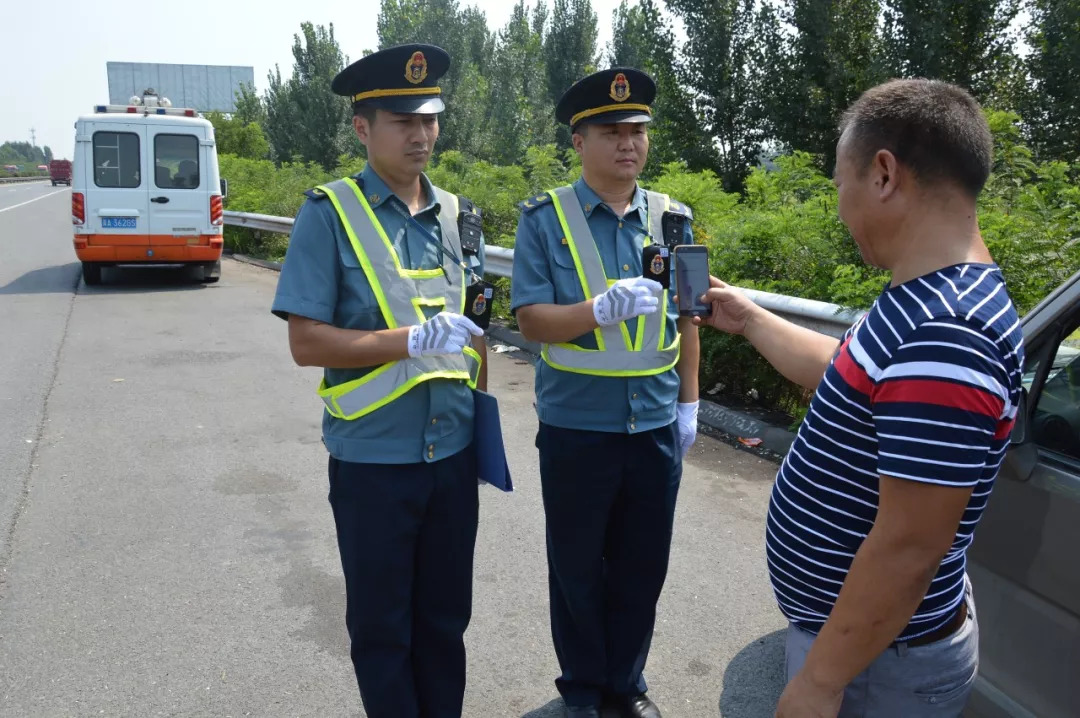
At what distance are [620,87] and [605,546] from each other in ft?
5.21

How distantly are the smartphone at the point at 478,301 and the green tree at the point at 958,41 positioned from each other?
1225cm

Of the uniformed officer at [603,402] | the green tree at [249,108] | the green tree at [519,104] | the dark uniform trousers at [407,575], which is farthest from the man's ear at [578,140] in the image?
the green tree at [249,108]

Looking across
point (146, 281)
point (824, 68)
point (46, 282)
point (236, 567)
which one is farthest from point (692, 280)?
point (824, 68)

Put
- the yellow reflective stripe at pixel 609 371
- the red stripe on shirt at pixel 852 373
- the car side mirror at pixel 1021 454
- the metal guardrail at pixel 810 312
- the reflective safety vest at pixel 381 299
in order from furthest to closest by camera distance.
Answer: the metal guardrail at pixel 810 312
the yellow reflective stripe at pixel 609 371
the reflective safety vest at pixel 381 299
the car side mirror at pixel 1021 454
the red stripe on shirt at pixel 852 373

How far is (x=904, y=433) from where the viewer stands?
1380 mm

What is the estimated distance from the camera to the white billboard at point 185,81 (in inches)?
2320

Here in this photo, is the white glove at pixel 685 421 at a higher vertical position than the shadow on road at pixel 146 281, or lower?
higher

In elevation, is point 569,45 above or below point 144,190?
above

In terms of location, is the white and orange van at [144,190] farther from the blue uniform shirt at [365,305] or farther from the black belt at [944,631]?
the black belt at [944,631]

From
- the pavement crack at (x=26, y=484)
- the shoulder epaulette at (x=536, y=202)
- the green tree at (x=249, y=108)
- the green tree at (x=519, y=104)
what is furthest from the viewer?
the green tree at (x=249, y=108)

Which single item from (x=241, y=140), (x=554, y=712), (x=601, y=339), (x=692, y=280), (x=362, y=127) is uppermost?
(x=241, y=140)

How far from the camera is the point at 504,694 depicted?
10.8ft

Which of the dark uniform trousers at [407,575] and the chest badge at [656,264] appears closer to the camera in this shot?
the dark uniform trousers at [407,575]

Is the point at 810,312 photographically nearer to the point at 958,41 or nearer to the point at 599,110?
the point at 599,110
